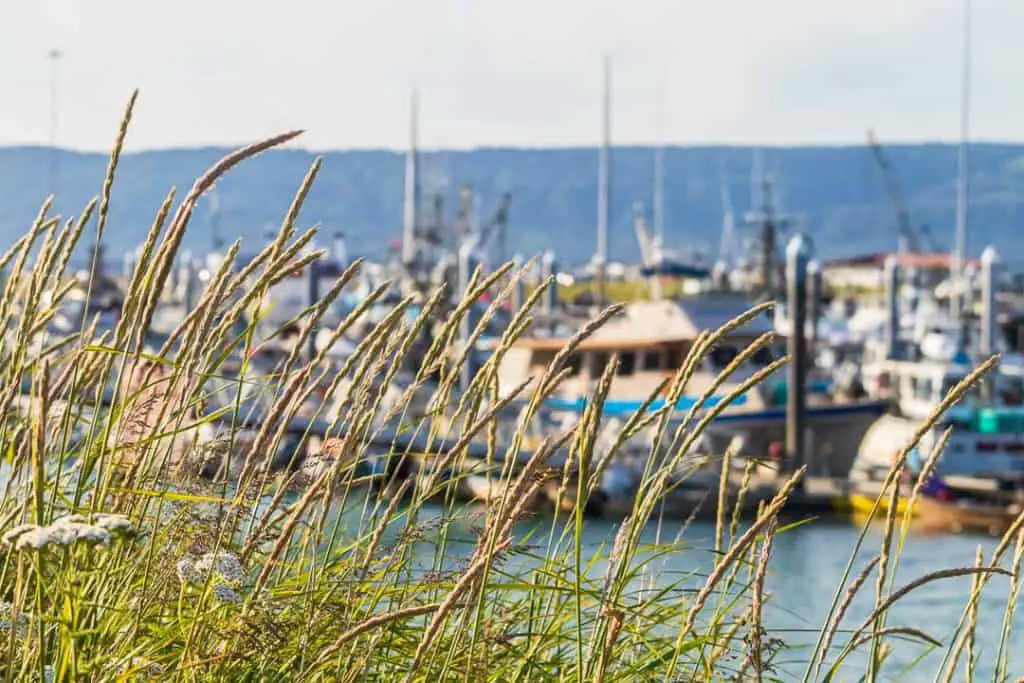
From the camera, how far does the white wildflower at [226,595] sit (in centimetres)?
247

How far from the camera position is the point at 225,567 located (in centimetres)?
251

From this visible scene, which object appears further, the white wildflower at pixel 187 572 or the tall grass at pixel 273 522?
the white wildflower at pixel 187 572

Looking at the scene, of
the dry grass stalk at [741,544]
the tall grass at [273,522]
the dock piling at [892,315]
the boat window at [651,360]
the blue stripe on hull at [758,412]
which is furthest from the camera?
the dock piling at [892,315]

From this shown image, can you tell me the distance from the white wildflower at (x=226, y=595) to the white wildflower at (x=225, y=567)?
0.04 feet

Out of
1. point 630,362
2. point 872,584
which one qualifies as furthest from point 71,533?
point 630,362

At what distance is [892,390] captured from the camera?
145 ft

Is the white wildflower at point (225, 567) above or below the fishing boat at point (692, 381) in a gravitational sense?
above

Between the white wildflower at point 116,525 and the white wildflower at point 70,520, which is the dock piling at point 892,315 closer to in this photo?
the white wildflower at point 70,520

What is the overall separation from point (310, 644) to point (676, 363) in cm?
3215

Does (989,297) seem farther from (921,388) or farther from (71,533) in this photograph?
(71,533)

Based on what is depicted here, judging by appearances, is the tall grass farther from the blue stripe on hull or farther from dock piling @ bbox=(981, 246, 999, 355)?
dock piling @ bbox=(981, 246, 999, 355)

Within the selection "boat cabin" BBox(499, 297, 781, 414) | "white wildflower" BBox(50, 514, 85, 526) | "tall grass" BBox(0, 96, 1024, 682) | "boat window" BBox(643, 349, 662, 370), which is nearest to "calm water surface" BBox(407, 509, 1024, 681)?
"boat cabin" BBox(499, 297, 781, 414)

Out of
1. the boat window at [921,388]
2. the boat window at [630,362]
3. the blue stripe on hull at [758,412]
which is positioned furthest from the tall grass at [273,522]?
the boat window at [921,388]

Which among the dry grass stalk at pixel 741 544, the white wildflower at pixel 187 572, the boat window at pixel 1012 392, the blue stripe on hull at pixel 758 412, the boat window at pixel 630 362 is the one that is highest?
the dry grass stalk at pixel 741 544
